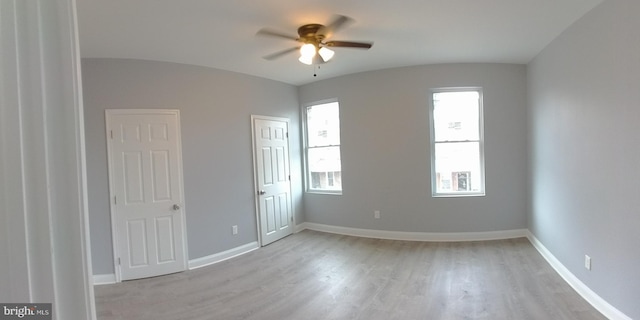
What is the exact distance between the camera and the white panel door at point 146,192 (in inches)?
140

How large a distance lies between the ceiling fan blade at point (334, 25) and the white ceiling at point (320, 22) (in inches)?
2.4

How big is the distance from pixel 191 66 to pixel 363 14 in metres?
2.47

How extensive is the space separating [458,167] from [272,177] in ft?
9.65

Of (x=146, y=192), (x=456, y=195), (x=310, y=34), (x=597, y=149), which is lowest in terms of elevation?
(x=456, y=195)

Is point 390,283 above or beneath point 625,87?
beneath

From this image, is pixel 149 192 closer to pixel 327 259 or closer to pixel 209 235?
pixel 209 235

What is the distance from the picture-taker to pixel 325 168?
536 cm

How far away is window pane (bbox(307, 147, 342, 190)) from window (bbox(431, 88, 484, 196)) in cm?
158

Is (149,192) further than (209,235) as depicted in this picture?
No

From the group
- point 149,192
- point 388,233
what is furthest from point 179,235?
point 388,233

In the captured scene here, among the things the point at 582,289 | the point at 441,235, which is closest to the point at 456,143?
the point at 441,235

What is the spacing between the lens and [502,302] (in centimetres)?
271

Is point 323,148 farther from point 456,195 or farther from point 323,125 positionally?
point 456,195

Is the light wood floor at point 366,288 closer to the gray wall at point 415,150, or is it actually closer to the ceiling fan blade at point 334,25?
the gray wall at point 415,150
